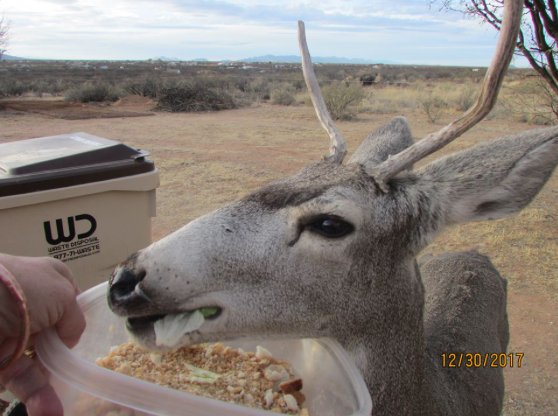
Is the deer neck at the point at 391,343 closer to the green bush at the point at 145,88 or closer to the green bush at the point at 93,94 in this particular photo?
the green bush at the point at 145,88

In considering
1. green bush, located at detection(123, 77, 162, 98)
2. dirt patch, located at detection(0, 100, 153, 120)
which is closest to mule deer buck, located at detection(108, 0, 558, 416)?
dirt patch, located at detection(0, 100, 153, 120)

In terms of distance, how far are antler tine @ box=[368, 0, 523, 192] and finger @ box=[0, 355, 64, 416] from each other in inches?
59.2

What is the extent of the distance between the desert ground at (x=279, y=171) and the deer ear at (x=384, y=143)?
1765 millimetres

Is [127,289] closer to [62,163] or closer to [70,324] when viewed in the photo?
[70,324]

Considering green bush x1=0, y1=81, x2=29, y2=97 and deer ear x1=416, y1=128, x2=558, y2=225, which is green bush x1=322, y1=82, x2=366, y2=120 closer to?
deer ear x1=416, y1=128, x2=558, y2=225

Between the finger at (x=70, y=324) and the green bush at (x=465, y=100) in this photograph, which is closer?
the finger at (x=70, y=324)

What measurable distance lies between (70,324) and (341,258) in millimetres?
1068

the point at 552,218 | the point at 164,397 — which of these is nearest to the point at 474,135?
the point at 552,218

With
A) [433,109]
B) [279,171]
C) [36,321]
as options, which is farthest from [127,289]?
[433,109]

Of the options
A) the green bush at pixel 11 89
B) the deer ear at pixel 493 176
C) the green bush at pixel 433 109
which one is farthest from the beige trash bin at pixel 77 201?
the green bush at pixel 11 89

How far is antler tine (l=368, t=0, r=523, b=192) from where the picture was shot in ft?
5.41

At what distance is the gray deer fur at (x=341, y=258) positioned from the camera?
1.73m

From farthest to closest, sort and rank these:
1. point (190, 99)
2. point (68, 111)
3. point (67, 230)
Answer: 1. point (190, 99)
2. point (68, 111)
3. point (67, 230)

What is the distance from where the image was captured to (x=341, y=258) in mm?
1850
